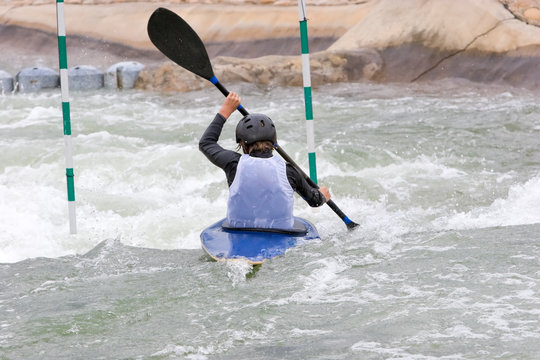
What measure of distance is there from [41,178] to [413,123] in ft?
12.7

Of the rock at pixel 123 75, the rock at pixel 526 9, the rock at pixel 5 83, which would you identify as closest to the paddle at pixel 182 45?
the rock at pixel 526 9

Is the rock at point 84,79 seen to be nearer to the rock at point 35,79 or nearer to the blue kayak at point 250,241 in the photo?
the rock at point 35,79

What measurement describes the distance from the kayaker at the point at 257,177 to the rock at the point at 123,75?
877 centimetres

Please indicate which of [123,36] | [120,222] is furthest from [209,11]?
[120,222]

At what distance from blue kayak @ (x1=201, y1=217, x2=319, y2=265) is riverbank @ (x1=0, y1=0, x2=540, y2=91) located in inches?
285

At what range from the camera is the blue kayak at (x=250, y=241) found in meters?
3.99

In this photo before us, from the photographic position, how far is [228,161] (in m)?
4.18

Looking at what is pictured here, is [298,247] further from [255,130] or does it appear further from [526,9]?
[526,9]

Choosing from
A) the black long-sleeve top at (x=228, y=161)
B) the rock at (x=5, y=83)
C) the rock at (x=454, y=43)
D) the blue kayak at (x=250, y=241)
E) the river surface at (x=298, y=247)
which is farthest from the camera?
the rock at (x=5, y=83)

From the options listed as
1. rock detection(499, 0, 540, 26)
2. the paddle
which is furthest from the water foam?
rock detection(499, 0, 540, 26)

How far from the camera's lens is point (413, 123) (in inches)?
346

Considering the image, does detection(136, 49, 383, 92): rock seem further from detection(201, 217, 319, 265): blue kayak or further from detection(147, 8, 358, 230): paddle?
detection(201, 217, 319, 265): blue kayak

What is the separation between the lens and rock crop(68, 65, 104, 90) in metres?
13.0

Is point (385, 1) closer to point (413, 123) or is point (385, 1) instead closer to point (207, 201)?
point (413, 123)
